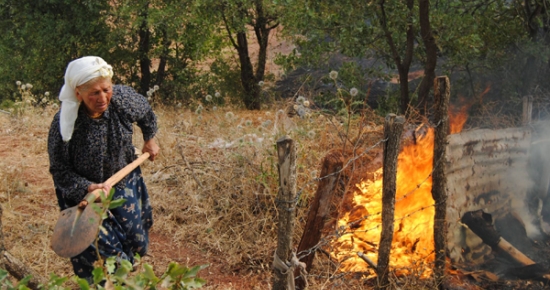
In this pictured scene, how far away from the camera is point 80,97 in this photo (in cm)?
324

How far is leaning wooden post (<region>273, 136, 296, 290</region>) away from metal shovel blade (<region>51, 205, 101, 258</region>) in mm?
1033

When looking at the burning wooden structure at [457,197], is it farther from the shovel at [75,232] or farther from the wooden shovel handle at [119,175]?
the shovel at [75,232]

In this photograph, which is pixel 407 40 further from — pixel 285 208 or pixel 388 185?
pixel 285 208

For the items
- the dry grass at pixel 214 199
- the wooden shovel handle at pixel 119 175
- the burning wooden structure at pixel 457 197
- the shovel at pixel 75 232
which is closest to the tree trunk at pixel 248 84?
the dry grass at pixel 214 199

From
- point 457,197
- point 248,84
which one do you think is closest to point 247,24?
point 248,84

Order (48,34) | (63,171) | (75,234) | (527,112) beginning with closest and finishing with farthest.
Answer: (75,234) < (63,171) < (527,112) < (48,34)

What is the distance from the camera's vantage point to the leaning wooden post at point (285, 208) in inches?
130

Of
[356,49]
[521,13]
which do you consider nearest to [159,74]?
[356,49]

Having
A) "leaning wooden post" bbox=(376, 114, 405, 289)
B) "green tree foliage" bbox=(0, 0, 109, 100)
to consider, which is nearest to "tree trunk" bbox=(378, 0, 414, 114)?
"leaning wooden post" bbox=(376, 114, 405, 289)

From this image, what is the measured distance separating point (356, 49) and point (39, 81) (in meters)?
8.13

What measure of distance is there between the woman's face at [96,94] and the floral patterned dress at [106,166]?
94 millimetres

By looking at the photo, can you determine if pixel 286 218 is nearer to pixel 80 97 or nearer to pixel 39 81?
pixel 80 97

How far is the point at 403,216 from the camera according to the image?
5.17 metres

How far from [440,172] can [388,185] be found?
2.27 feet
